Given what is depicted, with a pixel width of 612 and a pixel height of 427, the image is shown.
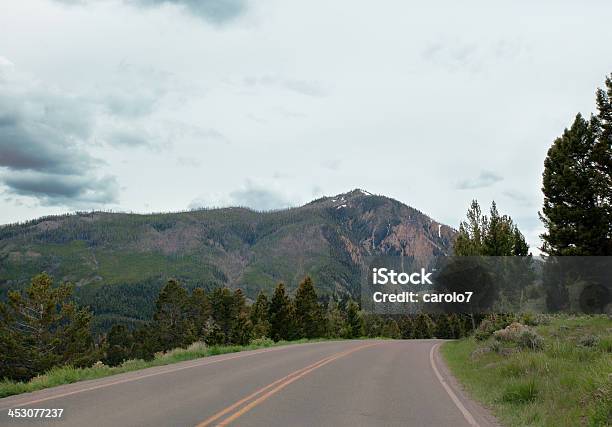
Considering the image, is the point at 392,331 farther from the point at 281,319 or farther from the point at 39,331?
the point at 39,331

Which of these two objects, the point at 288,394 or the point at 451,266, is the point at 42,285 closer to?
the point at 451,266

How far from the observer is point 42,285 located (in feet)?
172

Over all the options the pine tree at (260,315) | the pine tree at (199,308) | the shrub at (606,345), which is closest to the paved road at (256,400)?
the shrub at (606,345)

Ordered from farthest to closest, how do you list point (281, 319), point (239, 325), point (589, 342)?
point (239, 325) < point (281, 319) < point (589, 342)

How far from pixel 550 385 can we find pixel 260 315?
2893 inches

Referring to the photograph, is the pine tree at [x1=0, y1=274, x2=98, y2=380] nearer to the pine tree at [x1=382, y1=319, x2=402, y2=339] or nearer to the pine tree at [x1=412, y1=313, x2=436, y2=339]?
the pine tree at [x1=382, y1=319, x2=402, y2=339]

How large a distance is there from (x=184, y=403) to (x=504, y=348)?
13.5 metres

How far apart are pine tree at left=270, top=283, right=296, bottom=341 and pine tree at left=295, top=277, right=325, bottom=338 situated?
8.31 ft

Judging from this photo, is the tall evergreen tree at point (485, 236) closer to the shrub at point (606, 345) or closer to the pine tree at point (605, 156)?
the pine tree at point (605, 156)

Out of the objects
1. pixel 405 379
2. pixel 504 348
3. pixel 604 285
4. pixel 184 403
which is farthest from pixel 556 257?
pixel 184 403

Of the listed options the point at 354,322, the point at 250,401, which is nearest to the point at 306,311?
the point at 354,322

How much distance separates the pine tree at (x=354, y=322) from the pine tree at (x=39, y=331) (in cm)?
3845

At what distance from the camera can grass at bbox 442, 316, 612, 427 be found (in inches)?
338

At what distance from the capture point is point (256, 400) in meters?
10.8
